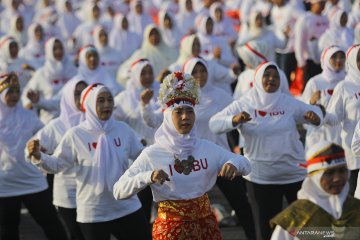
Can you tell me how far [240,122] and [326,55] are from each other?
283cm

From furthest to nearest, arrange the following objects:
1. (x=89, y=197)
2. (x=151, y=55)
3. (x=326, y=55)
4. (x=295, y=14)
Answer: (x=295, y=14) < (x=151, y=55) < (x=326, y=55) < (x=89, y=197)

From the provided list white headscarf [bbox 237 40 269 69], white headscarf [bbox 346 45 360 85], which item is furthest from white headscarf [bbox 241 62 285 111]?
white headscarf [bbox 237 40 269 69]

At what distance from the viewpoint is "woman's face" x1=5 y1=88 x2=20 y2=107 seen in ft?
32.3

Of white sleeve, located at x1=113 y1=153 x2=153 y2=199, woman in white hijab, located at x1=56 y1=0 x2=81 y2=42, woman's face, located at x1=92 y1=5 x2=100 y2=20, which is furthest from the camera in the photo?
woman in white hijab, located at x1=56 y1=0 x2=81 y2=42

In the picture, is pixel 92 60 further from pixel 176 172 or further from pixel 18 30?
pixel 176 172

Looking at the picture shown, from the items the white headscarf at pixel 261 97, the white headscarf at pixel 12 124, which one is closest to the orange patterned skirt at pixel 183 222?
the white headscarf at pixel 261 97

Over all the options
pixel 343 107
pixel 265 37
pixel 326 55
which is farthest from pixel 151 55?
pixel 343 107

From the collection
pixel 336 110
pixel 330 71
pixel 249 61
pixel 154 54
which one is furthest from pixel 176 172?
pixel 154 54

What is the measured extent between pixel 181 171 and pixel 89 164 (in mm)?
1570

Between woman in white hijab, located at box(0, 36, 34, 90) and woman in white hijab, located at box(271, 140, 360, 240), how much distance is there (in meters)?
9.52

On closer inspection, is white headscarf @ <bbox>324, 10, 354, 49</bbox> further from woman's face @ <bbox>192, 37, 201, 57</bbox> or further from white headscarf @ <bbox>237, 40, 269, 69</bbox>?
white headscarf @ <bbox>237, 40, 269, 69</bbox>

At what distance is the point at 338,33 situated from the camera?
15.0 meters

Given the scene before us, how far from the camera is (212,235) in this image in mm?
7059

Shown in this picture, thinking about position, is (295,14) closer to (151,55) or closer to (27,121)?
(151,55)
